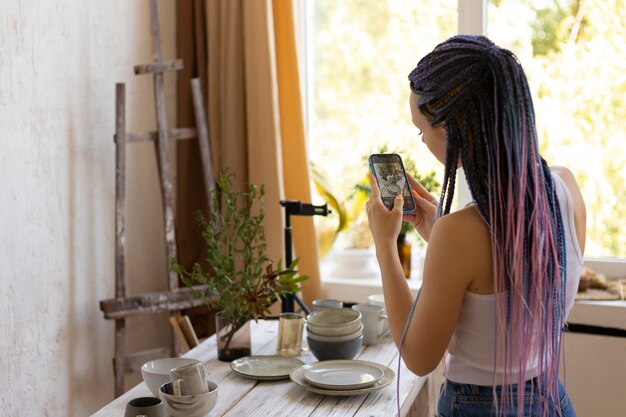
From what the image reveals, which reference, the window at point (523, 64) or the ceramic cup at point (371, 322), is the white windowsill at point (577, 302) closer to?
the window at point (523, 64)

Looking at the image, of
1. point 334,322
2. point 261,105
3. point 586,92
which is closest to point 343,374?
point 334,322

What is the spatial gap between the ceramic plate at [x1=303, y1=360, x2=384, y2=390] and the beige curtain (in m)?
0.98

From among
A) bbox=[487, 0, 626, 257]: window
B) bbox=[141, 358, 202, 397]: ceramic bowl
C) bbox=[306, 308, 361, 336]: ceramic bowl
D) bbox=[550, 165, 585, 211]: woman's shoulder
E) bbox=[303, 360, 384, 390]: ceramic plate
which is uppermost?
bbox=[487, 0, 626, 257]: window

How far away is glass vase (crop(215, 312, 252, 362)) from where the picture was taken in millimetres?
1855

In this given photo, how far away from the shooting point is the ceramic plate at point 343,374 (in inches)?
63.4

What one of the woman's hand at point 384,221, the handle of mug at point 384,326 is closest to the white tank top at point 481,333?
the woman's hand at point 384,221

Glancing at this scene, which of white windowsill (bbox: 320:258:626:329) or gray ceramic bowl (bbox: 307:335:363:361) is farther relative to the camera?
white windowsill (bbox: 320:258:626:329)

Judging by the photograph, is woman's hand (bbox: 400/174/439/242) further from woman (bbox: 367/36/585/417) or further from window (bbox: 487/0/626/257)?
window (bbox: 487/0/626/257)

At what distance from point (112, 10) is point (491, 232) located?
6.19ft

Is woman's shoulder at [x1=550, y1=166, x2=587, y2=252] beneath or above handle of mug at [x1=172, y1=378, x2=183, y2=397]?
above

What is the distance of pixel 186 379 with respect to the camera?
1.45m

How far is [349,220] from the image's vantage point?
2969mm

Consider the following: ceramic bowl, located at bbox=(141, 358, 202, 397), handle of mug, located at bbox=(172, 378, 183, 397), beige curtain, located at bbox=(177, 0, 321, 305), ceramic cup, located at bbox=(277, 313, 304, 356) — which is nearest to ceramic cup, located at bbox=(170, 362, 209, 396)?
handle of mug, located at bbox=(172, 378, 183, 397)

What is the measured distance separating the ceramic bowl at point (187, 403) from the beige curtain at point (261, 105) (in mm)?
1254
